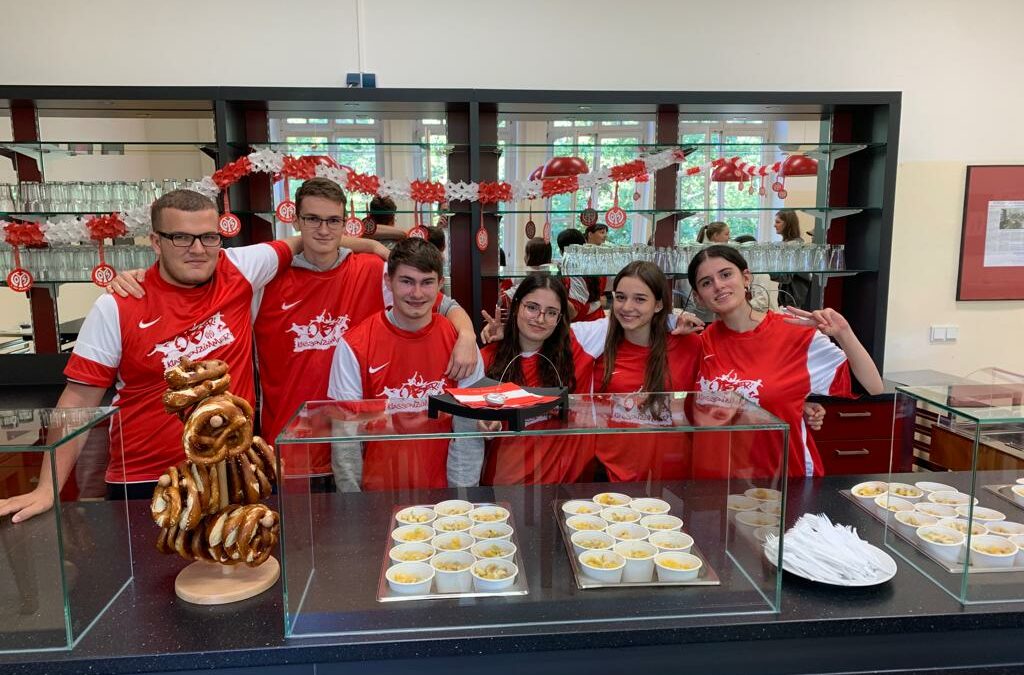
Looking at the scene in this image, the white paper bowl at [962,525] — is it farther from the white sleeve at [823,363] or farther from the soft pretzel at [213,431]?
the soft pretzel at [213,431]

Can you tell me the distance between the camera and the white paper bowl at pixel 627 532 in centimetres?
154

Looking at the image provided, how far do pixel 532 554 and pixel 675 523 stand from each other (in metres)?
0.35

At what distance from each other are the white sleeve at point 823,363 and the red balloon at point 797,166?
2.14 m

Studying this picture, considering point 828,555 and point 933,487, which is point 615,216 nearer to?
point 933,487

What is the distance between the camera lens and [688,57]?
419 centimetres

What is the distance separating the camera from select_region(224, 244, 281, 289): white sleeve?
8.27 feet

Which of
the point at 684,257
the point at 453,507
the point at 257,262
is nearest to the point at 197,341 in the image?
the point at 257,262

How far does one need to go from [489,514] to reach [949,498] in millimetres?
1227

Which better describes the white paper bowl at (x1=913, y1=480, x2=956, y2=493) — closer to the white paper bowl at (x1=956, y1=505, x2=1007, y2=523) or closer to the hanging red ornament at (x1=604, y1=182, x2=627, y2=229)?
the white paper bowl at (x1=956, y1=505, x2=1007, y2=523)

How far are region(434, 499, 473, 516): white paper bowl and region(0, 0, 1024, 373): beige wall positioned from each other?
3.08 metres

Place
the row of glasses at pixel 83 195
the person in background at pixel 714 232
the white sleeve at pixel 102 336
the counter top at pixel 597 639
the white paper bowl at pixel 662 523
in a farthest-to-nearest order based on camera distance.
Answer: the person in background at pixel 714 232 → the row of glasses at pixel 83 195 → the white sleeve at pixel 102 336 → the white paper bowl at pixel 662 523 → the counter top at pixel 597 639

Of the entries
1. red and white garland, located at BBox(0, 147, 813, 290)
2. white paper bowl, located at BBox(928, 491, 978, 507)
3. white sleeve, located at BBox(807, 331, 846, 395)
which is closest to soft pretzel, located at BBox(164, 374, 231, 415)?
white paper bowl, located at BBox(928, 491, 978, 507)

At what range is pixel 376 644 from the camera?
4.15ft

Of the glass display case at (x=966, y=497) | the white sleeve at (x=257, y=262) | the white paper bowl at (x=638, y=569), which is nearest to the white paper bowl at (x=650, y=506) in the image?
the white paper bowl at (x=638, y=569)
